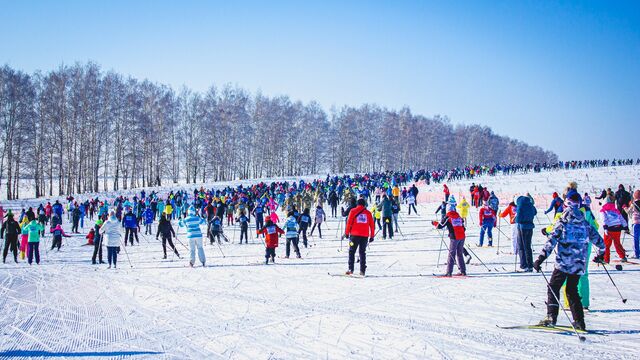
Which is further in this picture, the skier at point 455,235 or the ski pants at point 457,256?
the ski pants at point 457,256

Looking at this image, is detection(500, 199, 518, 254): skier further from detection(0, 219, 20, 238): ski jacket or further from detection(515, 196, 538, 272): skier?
detection(0, 219, 20, 238): ski jacket

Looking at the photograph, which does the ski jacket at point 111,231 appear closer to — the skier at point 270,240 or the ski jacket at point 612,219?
the skier at point 270,240

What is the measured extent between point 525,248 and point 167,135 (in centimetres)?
4337

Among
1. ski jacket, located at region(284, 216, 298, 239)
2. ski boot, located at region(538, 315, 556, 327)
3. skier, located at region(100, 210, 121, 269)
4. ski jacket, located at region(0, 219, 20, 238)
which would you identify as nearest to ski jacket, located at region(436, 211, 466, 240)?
ski boot, located at region(538, 315, 556, 327)

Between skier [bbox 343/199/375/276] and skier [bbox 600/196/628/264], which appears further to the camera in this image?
skier [bbox 600/196/628/264]

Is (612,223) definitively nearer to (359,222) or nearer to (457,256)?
(457,256)

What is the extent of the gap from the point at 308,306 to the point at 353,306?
692 millimetres

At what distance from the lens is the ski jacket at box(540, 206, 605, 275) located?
5.35 m

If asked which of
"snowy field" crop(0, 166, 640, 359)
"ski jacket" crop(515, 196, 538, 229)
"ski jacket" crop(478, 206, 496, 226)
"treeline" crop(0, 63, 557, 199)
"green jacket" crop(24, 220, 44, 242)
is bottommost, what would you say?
"snowy field" crop(0, 166, 640, 359)

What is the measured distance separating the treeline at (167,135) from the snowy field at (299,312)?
29950mm

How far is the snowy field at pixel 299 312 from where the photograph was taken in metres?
5.03

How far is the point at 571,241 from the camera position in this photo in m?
5.41

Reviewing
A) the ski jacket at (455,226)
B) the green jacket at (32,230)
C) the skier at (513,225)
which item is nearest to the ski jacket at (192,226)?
the green jacket at (32,230)

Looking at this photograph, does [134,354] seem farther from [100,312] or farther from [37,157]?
[37,157]
